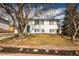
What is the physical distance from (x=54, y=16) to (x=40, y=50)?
1.84ft

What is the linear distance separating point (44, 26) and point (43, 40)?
0.21 meters

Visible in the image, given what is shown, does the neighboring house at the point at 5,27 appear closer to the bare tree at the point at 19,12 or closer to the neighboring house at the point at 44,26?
the bare tree at the point at 19,12

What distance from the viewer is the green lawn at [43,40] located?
2629mm

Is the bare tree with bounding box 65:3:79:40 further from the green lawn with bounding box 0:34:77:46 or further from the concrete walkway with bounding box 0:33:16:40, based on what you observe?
the concrete walkway with bounding box 0:33:16:40

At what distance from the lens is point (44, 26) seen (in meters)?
2.64

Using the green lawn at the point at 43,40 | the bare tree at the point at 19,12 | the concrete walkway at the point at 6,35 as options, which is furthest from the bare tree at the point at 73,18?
the concrete walkway at the point at 6,35

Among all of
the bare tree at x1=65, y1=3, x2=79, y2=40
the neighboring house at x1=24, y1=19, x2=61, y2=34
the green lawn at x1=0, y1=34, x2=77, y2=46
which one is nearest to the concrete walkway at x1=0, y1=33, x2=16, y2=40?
the green lawn at x1=0, y1=34, x2=77, y2=46

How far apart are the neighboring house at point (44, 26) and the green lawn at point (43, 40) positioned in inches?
3.0

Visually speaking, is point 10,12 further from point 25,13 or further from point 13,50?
point 13,50

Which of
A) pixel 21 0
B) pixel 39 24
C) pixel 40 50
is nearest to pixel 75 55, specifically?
pixel 40 50

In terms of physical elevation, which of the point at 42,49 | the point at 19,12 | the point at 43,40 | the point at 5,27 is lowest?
the point at 42,49

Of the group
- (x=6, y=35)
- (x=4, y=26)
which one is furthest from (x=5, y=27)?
(x=6, y=35)

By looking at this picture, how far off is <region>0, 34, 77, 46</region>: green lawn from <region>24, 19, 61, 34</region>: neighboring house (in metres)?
0.08

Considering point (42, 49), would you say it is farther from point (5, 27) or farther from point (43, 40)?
point (5, 27)
